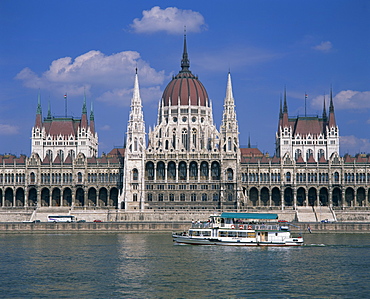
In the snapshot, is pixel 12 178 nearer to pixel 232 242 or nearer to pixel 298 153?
pixel 298 153

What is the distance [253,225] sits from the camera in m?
108

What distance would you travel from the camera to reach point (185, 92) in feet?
566

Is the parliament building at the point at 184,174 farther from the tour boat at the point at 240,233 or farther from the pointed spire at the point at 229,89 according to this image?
the tour boat at the point at 240,233

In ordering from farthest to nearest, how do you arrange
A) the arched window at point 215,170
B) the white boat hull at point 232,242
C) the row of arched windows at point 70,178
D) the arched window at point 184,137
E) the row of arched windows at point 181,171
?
the arched window at point 184,137, the row of arched windows at point 70,178, the arched window at point 215,170, the row of arched windows at point 181,171, the white boat hull at point 232,242

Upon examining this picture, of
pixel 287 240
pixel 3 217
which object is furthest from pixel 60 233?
pixel 287 240

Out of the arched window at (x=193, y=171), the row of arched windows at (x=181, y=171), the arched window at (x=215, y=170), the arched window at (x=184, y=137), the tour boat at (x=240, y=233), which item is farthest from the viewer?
the arched window at (x=184, y=137)

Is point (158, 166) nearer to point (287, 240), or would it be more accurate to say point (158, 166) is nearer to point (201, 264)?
point (287, 240)

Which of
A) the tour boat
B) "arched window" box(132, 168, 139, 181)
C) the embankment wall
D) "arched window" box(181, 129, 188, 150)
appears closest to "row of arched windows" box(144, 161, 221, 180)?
"arched window" box(132, 168, 139, 181)

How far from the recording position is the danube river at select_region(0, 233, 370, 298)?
66.1m

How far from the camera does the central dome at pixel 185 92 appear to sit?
172 m

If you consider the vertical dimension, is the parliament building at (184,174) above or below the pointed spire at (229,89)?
below

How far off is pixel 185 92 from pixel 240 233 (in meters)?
71.1

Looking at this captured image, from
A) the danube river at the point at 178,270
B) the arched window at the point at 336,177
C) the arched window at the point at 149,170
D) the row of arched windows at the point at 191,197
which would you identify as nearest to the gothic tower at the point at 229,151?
the row of arched windows at the point at 191,197

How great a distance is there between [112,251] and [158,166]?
208ft
